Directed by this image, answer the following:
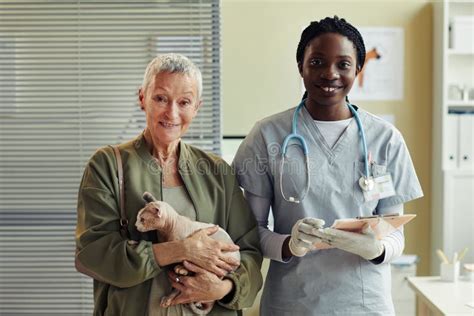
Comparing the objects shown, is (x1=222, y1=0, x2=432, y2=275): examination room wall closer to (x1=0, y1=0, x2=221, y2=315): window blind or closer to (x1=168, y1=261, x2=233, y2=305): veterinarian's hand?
(x1=0, y1=0, x2=221, y2=315): window blind

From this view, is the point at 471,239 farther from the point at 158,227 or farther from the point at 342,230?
the point at 158,227

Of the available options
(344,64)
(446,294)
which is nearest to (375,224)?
(344,64)

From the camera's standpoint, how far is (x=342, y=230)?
5.14ft

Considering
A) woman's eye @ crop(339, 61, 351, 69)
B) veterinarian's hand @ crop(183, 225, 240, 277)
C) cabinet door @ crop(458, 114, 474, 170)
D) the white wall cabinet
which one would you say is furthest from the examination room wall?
veterinarian's hand @ crop(183, 225, 240, 277)

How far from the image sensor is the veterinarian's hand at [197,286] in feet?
4.93

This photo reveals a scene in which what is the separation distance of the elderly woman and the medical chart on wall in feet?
8.61

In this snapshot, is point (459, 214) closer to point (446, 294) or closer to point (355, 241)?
point (446, 294)

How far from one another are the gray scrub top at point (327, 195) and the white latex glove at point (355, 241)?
11 centimetres

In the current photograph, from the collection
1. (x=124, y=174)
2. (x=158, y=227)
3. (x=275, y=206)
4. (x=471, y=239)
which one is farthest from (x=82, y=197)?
(x=471, y=239)

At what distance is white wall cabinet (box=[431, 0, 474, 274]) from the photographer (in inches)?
152

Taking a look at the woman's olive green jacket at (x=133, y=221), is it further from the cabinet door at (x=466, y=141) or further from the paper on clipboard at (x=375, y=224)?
the cabinet door at (x=466, y=141)

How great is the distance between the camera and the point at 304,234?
5.08 ft

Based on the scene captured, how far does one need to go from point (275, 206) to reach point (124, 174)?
1.46 ft

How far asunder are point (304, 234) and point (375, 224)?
0.62 ft
